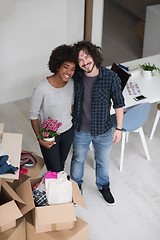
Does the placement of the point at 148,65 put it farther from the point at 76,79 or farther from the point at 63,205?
the point at 63,205

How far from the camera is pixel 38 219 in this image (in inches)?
Answer: 96.8

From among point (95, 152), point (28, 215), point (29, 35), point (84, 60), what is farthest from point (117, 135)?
point (29, 35)

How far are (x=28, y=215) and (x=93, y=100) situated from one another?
3.16 ft

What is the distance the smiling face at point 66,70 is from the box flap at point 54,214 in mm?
877

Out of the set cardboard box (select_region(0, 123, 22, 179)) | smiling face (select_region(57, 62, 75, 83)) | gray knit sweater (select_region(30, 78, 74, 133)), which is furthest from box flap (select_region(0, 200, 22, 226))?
smiling face (select_region(57, 62, 75, 83))

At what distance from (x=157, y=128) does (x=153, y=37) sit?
6.07 ft

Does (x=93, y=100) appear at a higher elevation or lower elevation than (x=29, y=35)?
lower

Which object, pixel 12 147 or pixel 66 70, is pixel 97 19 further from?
pixel 12 147

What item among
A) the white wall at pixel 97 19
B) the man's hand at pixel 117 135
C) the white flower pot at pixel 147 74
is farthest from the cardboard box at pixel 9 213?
the white wall at pixel 97 19

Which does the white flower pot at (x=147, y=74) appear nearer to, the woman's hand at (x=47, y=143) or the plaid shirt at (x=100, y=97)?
the plaid shirt at (x=100, y=97)

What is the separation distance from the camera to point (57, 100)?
256cm

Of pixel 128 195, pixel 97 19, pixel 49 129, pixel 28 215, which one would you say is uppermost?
pixel 97 19

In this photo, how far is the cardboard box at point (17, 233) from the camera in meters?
2.49

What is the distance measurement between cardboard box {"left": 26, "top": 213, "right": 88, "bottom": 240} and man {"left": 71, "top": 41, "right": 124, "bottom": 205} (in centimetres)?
61
